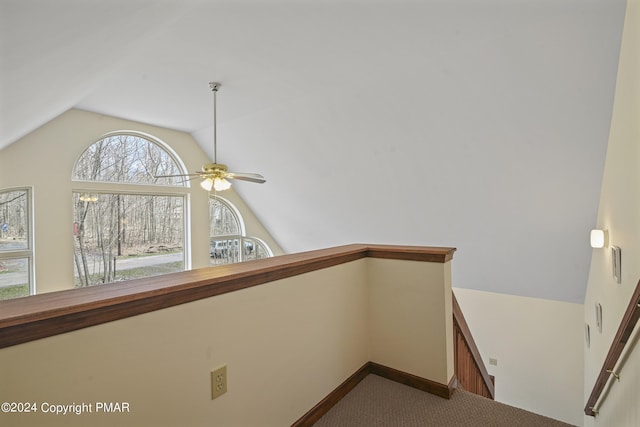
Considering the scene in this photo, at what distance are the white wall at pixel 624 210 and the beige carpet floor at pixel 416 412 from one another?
0.53 metres

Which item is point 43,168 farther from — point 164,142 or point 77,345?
point 77,345

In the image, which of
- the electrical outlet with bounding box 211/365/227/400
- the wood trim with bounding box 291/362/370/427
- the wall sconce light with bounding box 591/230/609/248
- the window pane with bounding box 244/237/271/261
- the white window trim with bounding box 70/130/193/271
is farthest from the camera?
the window pane with bounding box 244/237/271/261

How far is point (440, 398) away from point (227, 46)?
308cm

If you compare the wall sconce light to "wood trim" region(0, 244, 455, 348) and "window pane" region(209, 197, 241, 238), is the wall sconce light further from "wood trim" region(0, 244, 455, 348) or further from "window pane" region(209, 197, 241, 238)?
"window pane" region(209, 197, 241, 238)

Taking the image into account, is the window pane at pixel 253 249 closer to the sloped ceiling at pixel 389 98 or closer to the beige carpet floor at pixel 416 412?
the sloped ceiling at pixel 389 98

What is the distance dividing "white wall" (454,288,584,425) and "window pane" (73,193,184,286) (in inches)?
219

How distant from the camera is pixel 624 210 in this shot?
250 cm

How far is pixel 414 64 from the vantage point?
3.17 meters

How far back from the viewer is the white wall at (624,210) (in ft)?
6.42

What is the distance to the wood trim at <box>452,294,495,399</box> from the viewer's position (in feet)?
7.84

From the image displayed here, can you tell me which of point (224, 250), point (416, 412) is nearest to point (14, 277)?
point (224, 250)

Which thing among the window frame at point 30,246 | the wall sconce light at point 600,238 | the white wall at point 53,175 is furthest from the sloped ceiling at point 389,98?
the window frame at point 30,246

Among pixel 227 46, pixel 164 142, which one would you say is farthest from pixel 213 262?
pixel 227 46

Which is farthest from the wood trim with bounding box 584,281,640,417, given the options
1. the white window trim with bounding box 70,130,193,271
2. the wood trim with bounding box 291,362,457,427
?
the white window trim with bounding box 70,130,193,271
